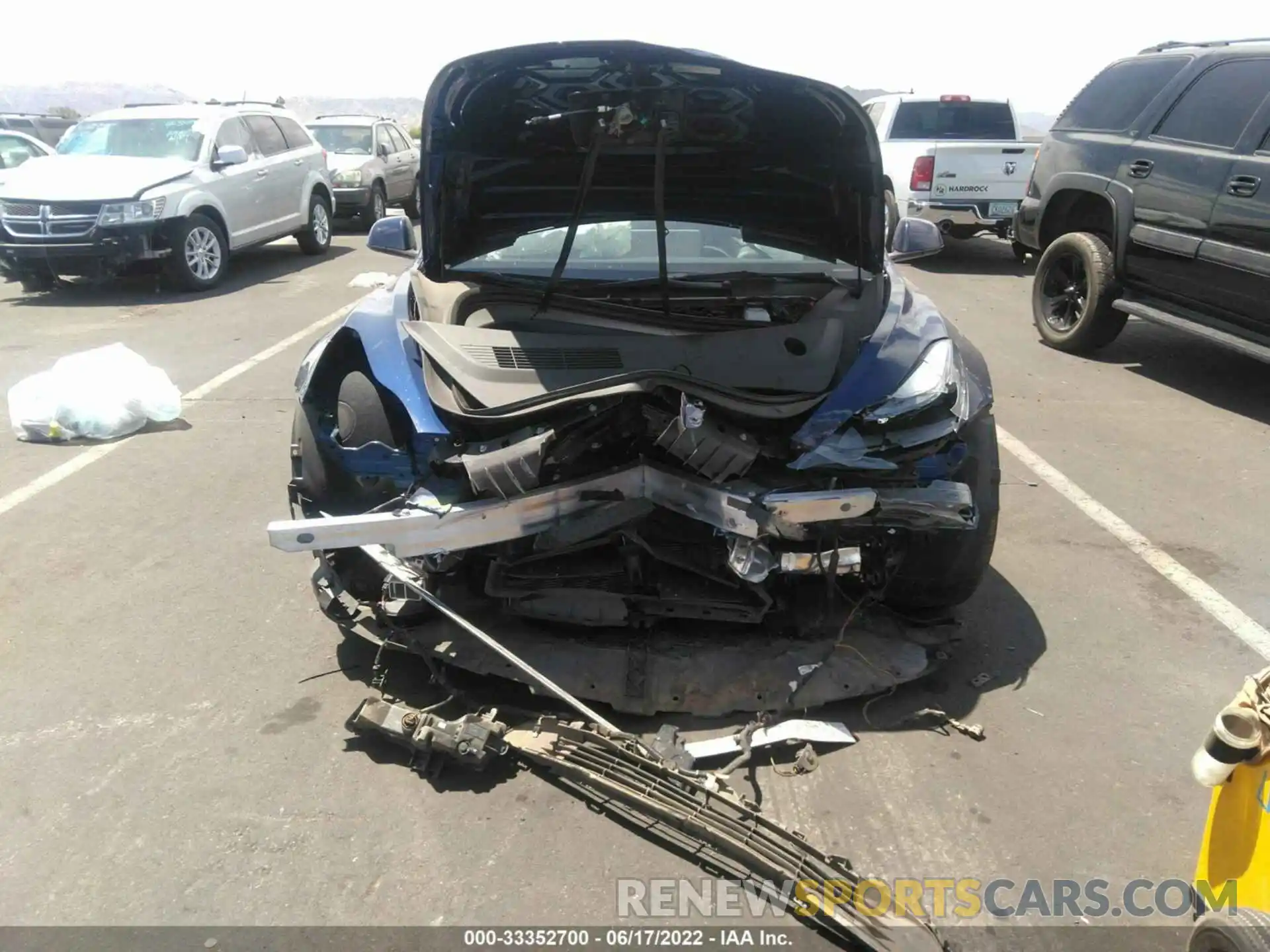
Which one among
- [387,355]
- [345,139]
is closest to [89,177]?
[345,139]

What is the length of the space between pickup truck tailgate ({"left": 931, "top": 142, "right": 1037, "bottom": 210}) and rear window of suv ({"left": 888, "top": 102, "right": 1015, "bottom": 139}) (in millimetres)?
1527

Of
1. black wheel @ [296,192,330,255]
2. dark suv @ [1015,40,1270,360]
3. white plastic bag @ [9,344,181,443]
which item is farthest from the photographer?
black wheel @ [296,192,330,255]

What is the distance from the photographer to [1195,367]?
761cm

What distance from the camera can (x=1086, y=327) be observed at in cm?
765

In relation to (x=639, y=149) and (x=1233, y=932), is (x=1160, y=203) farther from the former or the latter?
(x=1233, y=932)

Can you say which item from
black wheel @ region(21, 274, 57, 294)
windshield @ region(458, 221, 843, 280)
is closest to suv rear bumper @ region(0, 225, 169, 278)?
black wheel @ region(21, 274, 57, 294)

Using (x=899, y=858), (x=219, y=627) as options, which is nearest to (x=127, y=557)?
(x=219, y=627)

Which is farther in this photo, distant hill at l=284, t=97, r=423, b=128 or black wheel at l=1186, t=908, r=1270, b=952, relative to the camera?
distant hill at l=284, t=97, r=423, b=128

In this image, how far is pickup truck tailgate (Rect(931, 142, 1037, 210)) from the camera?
11.3 m

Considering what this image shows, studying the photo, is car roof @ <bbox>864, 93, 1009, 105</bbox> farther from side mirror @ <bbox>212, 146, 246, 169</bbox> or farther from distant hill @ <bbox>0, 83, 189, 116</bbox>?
distant hill @ <bbox>0, 83, 189, 116</bbox>

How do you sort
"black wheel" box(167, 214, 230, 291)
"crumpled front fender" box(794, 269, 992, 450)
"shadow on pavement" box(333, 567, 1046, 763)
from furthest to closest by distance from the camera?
"black wheel" box(167, 214, 230, 291), "shadow on pavement" box(333, 567, 1046, 763), "crumpled front fender" box(794, 269, 992, 450)

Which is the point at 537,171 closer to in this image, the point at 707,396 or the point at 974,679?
the point at 707,396

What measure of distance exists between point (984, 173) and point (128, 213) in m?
9.32

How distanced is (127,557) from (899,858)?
346 centimetres
